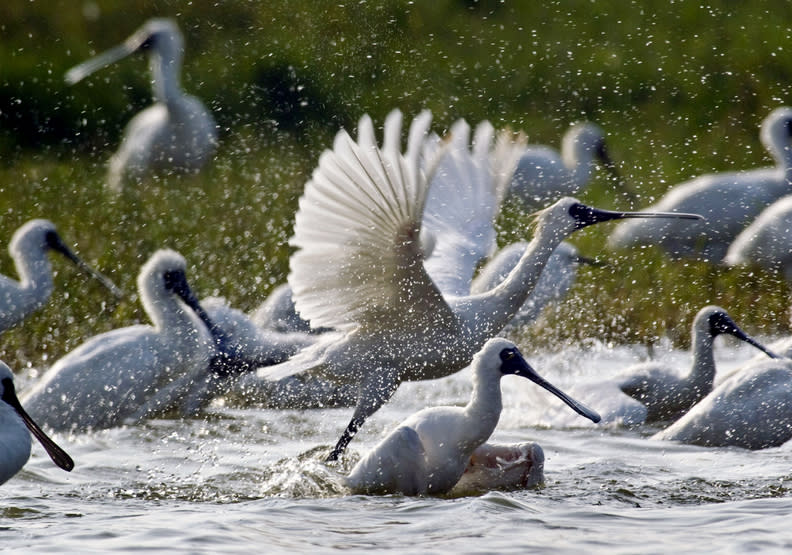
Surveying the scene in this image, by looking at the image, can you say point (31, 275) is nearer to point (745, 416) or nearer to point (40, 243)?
point (40, 243)

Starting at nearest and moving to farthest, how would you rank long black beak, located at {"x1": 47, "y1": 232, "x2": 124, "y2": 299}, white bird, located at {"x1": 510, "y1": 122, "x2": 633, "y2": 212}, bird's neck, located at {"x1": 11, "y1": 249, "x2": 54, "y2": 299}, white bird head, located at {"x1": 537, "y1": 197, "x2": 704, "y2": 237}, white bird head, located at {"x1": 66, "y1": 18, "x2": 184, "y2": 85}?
white bird head, located at {"x1": 537, "y1": 197, "x2": 704, "y2": 237}
bird's neck, located at {"x1": 11, "y1": 249, "x2": 54, "y2": 299}
long black beak, located at {"x1": 47, "y1": 232, "x2": 124, "y2": 299}
white bird, located at {"x1": 510, "y1": 122, "x2": 633, "y2": 212}
white bird head, located at {"x1": 66, "y1": 18, "x2": 184, "y2": 85}

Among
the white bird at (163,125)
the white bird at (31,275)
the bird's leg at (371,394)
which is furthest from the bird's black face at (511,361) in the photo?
the white bird at (163,125)

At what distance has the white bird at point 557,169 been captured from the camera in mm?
11289

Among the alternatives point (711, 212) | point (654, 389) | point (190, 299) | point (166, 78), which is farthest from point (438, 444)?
point (166, 78)

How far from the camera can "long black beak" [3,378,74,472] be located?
5398 mm

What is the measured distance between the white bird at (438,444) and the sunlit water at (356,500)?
10 centimetres

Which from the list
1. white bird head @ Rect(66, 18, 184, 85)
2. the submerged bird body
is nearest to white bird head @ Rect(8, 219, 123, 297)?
the submerged bird body

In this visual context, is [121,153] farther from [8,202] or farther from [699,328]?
[699,328]

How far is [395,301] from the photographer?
19.7ft

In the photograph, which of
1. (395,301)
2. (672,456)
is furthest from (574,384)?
(395,301)

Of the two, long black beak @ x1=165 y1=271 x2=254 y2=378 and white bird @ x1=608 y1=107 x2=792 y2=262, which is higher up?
white bird @ x1=608 y1=107 x2=792 y2=262

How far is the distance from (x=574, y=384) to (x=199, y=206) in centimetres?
462

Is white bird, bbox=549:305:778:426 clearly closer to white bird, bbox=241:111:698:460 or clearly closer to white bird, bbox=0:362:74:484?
white bird, bbox=241:111:698:460

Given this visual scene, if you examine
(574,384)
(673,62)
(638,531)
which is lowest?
(638,531)
